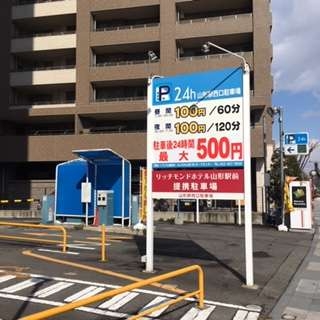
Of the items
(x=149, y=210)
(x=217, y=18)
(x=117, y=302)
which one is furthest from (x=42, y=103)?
(x=117, y=302)

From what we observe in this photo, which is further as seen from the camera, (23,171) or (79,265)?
(23,171)

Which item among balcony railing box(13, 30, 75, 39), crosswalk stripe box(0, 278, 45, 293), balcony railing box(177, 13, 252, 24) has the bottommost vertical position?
crosswalk stripe box(0, 278, 45, 293)

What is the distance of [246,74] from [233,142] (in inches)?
54.8

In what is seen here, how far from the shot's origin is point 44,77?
47.9 meters

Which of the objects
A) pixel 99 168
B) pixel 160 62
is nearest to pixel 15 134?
pixel 160 62

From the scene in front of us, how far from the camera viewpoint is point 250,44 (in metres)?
45.2

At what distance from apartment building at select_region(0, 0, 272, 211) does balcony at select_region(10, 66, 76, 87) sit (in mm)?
88

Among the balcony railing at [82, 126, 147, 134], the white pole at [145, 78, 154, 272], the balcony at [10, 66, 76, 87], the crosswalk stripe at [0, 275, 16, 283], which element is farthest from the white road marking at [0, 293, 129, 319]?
the balcony at [10, 66, 76, 87]

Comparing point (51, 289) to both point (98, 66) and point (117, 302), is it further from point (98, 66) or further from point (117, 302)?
point (98, 66)

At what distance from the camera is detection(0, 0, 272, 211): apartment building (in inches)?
1721

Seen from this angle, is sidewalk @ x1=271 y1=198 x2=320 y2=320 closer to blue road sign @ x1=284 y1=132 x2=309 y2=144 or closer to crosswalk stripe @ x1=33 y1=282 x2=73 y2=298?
crosswalk stripe @ x1=33 y1=282 x2=73 y2=298

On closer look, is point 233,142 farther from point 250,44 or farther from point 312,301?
point 250,44

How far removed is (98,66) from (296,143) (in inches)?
955

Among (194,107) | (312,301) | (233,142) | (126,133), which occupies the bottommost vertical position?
(312,301)
